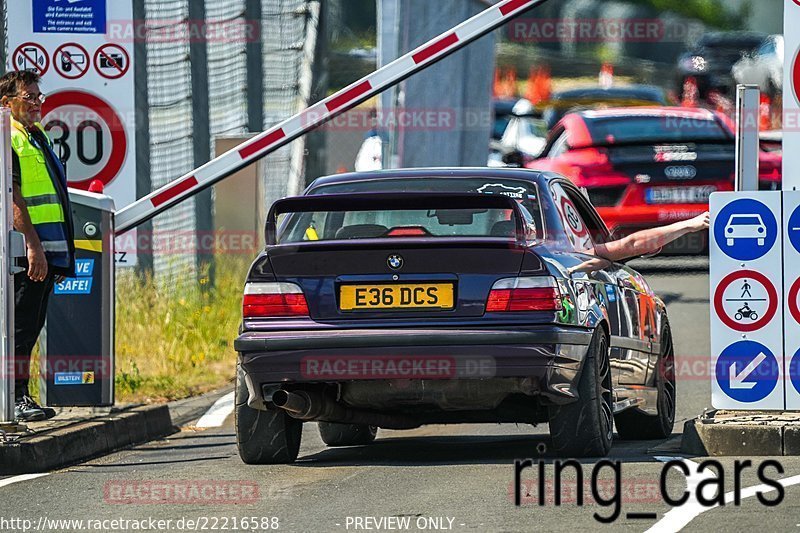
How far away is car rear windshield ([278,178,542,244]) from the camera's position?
356 inches

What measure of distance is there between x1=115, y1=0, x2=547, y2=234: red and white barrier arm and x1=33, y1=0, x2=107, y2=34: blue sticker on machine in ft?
4.40

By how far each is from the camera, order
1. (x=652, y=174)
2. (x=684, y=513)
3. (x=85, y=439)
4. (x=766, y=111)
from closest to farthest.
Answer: (x=684, y=513) < (x=85, y=439) < (x=652, y=174) < (x=766, y=111)

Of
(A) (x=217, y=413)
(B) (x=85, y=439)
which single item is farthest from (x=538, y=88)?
(B) (x=85, y=439)

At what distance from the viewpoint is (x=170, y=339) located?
47.4 ft

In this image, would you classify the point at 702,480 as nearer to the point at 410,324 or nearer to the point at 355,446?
the point at 410,324

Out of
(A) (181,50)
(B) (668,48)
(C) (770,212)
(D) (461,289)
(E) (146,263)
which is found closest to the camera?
(D) (461,289)

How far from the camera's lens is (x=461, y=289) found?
336 inches

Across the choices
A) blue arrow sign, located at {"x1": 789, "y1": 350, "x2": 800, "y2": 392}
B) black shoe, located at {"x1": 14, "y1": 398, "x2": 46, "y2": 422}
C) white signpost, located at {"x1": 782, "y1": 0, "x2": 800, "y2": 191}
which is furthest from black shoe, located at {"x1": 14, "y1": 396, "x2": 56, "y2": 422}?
white signpost, located at {"x1": 782, "y1": 0, "x2": 800, "y2": 191}

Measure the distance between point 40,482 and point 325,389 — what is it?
1383 millimetres

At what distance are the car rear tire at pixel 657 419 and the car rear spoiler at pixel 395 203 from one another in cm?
188

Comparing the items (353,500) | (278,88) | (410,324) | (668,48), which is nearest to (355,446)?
(410,324)

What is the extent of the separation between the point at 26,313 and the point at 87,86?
89.7 inches

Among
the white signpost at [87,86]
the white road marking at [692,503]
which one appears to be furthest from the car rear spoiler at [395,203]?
the white signpost at [87,86]

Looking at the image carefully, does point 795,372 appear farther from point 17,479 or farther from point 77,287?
point 77,287
